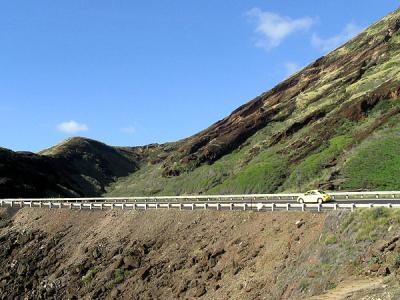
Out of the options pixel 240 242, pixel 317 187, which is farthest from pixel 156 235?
pixel 317 187

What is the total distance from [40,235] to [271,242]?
27633 millimetres

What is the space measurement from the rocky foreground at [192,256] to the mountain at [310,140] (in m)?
28.1

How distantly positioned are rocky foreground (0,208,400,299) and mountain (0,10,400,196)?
92.3 feet

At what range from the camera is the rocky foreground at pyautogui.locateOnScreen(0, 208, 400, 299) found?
69.3ft

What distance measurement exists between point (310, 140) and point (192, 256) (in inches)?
2199

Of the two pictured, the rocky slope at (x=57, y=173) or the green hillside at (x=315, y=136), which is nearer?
the green hillside at (x=315, y=136)

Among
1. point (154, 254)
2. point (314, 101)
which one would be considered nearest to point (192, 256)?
point (154, 254)

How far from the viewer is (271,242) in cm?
2702

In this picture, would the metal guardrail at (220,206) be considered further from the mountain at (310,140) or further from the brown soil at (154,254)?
the mountain at (310,140)

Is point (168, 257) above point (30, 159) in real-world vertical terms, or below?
below

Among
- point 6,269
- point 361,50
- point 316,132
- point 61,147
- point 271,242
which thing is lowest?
point 6,269

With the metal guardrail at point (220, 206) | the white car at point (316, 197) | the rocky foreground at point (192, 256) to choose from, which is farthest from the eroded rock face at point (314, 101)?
the rocky foreground at point (192, 256)

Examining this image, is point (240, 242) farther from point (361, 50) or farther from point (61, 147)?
point (61, 147)

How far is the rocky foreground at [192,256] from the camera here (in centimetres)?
2111
